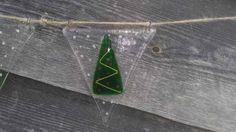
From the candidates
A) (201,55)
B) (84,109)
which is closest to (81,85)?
(84,109)

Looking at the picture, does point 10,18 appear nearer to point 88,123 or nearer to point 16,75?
point 16,75

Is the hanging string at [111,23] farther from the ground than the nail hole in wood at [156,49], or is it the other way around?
the hanging string at [111,23]

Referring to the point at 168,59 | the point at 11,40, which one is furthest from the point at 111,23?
the point at 11,40

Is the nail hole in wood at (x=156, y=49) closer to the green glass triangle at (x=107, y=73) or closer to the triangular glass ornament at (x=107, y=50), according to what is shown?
the triangular glass ornament at (x=107, y=50)

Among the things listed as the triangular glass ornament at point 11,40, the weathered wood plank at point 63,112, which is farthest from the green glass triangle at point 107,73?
the triangular glass ornament at point 11,40

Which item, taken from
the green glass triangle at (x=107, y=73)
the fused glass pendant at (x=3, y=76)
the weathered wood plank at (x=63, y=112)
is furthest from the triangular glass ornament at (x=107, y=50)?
the fused glass pendant at (x=3, y=76)

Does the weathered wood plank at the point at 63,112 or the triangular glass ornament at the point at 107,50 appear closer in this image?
the triangular glass ornament at the point at 107,50

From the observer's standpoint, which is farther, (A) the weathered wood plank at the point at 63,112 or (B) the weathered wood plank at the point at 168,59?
(A) the weathered wood plank at the point at 63,112

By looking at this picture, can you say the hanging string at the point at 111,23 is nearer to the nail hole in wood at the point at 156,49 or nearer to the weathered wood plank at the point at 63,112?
the nail hole in wood at the point at 156,49

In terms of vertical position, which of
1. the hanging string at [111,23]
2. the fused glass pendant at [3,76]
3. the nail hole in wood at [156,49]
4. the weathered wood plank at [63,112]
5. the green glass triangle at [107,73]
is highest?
the hanging string at [111,23]
